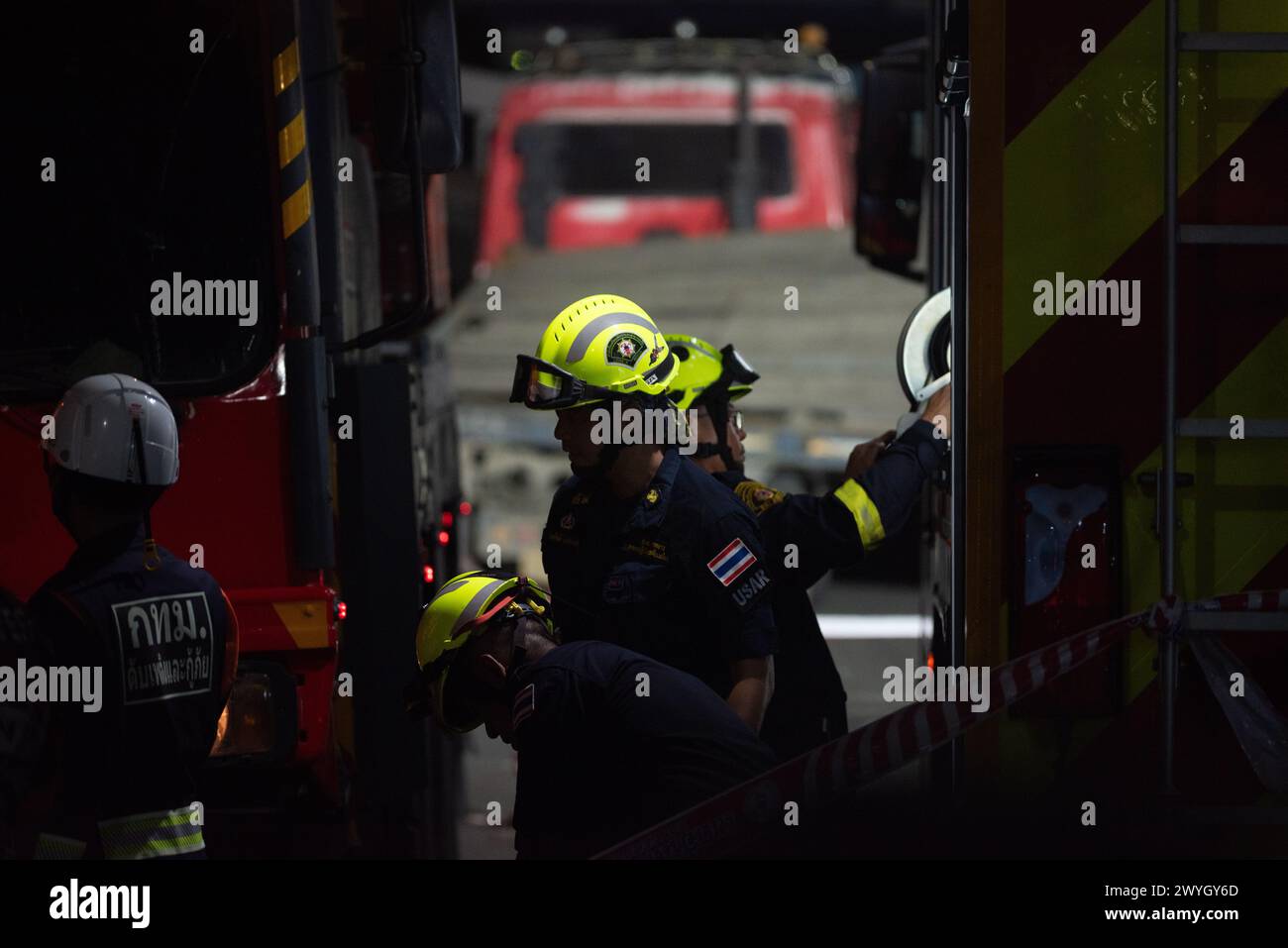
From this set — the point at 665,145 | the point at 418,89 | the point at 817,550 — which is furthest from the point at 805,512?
the point at 665,145

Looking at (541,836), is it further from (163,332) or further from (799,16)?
(799,16)

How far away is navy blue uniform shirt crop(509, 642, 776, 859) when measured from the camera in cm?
294

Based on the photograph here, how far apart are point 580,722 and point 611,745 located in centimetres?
8

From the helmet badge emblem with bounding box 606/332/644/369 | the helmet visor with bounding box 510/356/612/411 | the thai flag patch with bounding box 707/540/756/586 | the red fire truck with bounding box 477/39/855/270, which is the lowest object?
the thai flag patch with bounding box 707/540/756/586

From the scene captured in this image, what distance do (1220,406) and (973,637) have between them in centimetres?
57

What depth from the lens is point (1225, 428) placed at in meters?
3.06

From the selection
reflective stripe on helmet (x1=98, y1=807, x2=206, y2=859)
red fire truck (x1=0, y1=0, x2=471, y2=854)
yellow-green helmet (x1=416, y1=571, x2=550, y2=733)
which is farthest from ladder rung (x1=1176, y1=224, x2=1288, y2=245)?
reflective stripe on helmet (x1=98, y1=807, x2=206, y2=859)

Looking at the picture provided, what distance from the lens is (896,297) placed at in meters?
11.6

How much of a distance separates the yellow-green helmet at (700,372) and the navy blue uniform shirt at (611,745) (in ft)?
4.48

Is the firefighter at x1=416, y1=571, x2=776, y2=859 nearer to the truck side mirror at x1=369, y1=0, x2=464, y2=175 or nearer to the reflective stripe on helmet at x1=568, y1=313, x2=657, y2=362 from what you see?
the reflective stripe on helmet at x1=568, y1=313, x2=657, y2=362

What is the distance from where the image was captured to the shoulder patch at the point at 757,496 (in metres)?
4.17

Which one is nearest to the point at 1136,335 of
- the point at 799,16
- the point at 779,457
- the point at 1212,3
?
the point at 1212,3

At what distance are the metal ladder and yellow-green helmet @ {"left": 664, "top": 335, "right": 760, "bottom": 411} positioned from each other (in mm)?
1463

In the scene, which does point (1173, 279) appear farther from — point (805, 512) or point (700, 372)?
point (700, 372)
